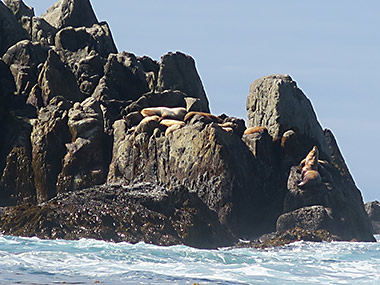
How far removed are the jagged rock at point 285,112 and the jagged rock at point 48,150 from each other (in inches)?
432

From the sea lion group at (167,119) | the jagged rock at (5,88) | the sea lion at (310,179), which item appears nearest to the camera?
the sea lion at (310,179)

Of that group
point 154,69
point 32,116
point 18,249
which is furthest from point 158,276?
point 154,69

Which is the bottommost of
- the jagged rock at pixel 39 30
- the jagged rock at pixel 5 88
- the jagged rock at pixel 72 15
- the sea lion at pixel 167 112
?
the sea lion at pixel 167 112

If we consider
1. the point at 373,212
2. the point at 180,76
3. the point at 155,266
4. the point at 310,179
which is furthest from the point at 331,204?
the point at 373,212

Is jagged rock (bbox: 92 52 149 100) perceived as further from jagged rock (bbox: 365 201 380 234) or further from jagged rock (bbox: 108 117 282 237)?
jagged rock (bbox: 365 201 380 234)

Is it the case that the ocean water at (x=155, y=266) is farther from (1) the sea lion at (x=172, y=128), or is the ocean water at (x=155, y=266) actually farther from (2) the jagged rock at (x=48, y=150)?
(2) the jagged rock at (x=48, y=150)

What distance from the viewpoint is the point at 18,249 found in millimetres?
24219

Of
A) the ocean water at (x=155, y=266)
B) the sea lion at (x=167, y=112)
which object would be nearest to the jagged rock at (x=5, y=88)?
the sea lion at (x=167, y=112)

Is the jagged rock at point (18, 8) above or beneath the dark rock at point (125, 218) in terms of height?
above

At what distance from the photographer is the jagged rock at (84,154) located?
3919cm

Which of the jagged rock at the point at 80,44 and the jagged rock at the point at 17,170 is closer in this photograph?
the jagged rock at the point at 17,170

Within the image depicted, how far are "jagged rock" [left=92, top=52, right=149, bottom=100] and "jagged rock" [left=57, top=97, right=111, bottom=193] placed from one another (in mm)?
5242

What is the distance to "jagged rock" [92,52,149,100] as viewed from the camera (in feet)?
152

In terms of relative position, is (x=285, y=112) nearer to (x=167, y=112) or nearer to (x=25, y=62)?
(x=167, y=112)
